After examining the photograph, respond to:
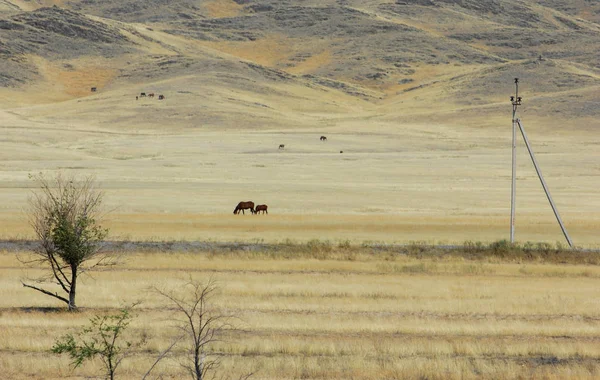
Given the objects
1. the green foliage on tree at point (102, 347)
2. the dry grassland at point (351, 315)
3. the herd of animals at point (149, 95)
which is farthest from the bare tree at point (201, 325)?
the herd of animals at point (149, 95)

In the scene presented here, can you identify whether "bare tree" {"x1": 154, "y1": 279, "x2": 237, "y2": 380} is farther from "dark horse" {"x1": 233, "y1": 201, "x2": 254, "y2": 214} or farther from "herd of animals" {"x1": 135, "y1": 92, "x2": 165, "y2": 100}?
"herd of animals" {"x1": 135, "y1": 92, "x2": 165, "y2": 100}

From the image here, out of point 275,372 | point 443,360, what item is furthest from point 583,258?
point 275,372

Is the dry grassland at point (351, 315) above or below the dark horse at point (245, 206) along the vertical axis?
below

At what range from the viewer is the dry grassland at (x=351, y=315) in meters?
18.2

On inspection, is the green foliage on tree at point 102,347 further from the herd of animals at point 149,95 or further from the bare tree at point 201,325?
the herd of animals at point 149,95

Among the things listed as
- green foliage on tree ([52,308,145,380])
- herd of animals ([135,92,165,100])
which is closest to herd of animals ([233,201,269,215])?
green foliage on tree ([52,308,145,380])

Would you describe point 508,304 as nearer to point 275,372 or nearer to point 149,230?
point 275,372

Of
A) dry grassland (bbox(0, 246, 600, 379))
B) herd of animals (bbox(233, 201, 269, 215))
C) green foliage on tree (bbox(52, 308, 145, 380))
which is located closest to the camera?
green foliage on tree (bbox(52, 308, 145, 380))

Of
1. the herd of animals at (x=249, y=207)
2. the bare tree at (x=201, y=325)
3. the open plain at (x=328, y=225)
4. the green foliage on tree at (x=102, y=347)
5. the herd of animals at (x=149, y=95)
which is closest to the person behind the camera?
the green foliage on tree at (x=102, y=347)

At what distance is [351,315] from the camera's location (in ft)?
75.3

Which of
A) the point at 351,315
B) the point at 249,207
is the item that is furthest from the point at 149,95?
the point at 351,315

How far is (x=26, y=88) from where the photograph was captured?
161375 mm

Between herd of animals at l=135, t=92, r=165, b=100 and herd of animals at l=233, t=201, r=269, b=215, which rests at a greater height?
herd of animals at l=135, t=92, r=165, b=100

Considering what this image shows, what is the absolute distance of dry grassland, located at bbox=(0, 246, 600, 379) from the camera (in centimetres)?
1817
